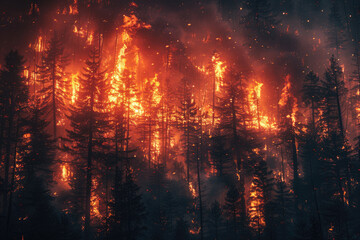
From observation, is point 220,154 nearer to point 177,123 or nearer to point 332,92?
point 177,123

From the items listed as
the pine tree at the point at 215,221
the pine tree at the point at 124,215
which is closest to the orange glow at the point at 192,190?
the pine tree at the point at 215,221

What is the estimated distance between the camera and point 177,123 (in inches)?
1462

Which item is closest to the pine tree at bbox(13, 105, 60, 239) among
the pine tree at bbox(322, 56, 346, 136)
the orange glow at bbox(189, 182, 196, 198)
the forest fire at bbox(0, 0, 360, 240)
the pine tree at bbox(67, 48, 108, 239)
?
the forest fire at bbox(0, 0, 360, 240)

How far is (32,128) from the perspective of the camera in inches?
908

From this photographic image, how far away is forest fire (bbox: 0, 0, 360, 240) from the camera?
21000 millimetres

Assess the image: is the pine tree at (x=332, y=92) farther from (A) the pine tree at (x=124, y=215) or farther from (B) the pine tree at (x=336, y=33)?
(B) the pine tree at (x=336, y=33)

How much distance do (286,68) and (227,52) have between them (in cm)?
1818

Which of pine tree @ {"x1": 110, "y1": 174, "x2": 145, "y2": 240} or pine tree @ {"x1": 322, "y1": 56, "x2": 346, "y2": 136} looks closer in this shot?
pine tree @ {"x1": 110, "y1": 174, "x2": 145, "y2": 240}

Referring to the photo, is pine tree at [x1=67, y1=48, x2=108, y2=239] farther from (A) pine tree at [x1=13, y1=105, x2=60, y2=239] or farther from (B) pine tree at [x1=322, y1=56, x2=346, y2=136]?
(B) pine tree at [x1=322, y1=56, x2=346, y2=136]

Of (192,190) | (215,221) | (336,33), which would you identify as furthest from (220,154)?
(336,33)

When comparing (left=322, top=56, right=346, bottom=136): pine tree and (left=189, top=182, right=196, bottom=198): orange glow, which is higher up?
(left=322, top=56, right=346, bottom=136): pine tree

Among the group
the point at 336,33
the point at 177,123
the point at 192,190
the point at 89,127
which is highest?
the point at 336,33

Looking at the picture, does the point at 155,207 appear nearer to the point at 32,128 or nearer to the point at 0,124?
the point at 32,128

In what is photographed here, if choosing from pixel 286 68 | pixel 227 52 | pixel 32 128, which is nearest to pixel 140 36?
pixel 227 52
